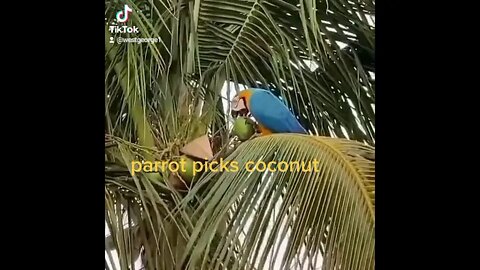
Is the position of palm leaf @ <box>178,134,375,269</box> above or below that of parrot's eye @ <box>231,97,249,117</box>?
below

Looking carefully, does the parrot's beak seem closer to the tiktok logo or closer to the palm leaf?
the palm leaf

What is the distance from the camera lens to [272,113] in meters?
0.99

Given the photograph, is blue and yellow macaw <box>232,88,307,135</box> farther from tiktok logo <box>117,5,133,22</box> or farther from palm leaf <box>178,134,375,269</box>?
tiktok logo <box>117,5,133,22</box>

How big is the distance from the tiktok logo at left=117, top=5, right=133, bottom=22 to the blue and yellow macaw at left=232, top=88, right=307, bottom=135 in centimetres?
21

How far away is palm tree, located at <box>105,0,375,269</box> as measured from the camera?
3.22 ft

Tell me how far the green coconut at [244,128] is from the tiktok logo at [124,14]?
0.24m

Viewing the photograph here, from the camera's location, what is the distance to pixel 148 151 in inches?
38.8

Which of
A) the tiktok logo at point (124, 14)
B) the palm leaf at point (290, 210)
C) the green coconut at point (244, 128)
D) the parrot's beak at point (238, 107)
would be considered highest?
the tiktok logo at point (124, 14)

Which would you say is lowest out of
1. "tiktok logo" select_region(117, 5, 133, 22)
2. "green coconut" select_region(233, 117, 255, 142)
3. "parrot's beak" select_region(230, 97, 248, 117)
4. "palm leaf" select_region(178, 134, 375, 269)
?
"palm leaf" select_region(178, 134, 375, 269)

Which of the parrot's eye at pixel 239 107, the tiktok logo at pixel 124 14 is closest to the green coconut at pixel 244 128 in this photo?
the parrot's eye at pixel 239 107

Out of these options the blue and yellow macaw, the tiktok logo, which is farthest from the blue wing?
the tiktok logo

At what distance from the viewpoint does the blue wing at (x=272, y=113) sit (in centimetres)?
98

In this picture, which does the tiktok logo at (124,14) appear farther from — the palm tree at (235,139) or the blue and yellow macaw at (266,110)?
the blue and yellow macaw at (266,110)
